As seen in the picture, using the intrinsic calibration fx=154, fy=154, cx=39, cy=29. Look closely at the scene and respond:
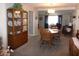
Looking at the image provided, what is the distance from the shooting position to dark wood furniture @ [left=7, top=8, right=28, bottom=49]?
9.20 feet

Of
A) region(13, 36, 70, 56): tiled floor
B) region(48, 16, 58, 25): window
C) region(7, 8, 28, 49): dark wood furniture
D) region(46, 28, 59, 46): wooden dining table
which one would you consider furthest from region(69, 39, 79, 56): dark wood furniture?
region(7, 8, 28, 49): dark wood furniture

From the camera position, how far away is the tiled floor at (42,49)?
9.30 feet

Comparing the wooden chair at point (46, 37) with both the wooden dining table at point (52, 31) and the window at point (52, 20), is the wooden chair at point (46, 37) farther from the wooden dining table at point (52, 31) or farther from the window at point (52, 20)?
the window at point (52, 20)

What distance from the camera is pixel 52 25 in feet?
9.49

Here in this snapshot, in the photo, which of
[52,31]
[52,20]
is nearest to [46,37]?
[52,31]

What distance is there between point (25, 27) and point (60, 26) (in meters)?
0.66

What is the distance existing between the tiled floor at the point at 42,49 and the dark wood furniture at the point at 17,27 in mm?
110

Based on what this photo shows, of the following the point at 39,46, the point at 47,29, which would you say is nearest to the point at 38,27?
the point at 47,29

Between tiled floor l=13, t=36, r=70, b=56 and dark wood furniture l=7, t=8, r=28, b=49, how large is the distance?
0.11 m

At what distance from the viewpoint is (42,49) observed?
2916 mm

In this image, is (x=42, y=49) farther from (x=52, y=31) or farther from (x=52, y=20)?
(x=52, y=20)

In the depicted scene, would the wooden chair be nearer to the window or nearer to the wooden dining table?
the wooden dining table

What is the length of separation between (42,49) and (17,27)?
0.63 meters

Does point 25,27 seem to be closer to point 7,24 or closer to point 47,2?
point 7,24
